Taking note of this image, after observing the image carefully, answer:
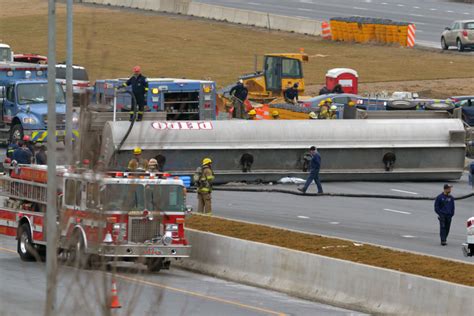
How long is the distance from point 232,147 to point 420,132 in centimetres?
600

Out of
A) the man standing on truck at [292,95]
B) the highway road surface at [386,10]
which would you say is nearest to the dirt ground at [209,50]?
the highway road surface at [386,10]

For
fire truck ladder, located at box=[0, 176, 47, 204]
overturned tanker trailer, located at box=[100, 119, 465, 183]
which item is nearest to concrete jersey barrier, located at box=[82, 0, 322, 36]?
overturned tanker trailer, located at box=[100, 119, 465, 183]

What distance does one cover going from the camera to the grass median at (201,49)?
212 ft

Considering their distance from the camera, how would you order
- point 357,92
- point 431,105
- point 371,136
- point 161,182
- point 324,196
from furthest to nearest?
point 357,92
point 431,105
point 371,136
point 324,196
point 161,182

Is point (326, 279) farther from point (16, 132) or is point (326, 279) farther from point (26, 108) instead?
point (16, 132)

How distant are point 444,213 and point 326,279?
4912mm

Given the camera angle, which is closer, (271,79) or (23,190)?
(23,190)

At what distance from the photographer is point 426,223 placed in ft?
102

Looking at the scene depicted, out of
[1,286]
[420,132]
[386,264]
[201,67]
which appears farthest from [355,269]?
[201,67]

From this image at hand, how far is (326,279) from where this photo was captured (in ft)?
75.7

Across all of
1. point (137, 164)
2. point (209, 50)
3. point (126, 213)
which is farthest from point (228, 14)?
point (126, 213)

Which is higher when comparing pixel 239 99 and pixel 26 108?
pixel 239 99

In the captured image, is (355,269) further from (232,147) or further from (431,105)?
(431,105)

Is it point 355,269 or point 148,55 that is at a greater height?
point 148,55
